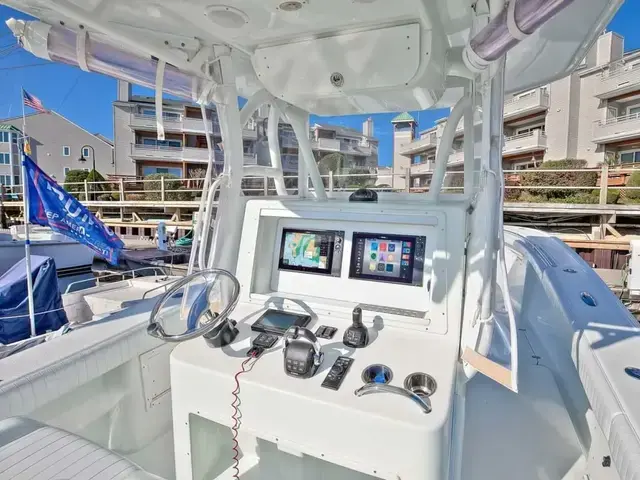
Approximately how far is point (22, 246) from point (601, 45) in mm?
21559

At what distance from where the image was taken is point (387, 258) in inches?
71.0

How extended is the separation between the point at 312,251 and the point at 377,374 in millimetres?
822

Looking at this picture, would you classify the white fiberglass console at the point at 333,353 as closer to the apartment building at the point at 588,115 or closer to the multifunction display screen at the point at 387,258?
the multifunction display screen at the point at 387,258

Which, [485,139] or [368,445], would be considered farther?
[485,139]

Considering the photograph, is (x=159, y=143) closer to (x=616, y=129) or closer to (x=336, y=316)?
(x=336, y=316)

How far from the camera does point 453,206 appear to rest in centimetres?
166

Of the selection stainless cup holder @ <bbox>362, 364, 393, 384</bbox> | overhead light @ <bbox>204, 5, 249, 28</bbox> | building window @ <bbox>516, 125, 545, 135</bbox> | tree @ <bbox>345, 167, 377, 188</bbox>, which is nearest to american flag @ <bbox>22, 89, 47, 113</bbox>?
tree @ <bbox>345, 167, 377, 188</bbox>

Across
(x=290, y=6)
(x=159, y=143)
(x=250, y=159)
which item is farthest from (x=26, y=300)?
(x=159, y=143)

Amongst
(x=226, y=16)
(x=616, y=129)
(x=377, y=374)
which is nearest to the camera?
(x=377, y=374)

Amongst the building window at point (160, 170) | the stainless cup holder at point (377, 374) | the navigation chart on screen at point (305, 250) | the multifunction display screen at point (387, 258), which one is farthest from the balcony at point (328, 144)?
the building window at point (160, 170)

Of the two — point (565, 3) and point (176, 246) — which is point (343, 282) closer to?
point (565, 3)

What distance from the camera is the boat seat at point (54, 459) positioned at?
3.10ft

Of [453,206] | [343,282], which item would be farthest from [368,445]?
[453,206]

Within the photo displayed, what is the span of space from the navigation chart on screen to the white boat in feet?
26.3
